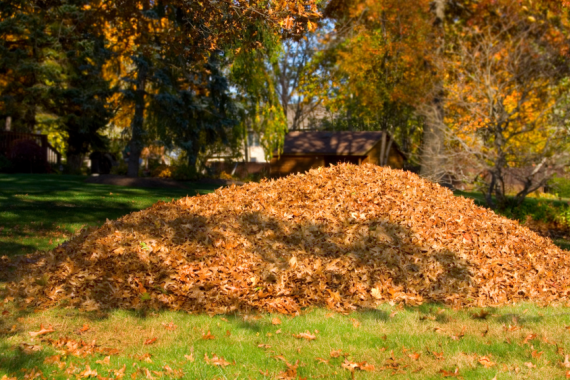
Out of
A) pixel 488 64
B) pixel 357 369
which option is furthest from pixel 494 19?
pixel 357 369

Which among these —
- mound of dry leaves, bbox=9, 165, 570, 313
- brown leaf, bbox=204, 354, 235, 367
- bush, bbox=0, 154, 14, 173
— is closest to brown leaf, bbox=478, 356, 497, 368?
mound of dry leaves, bbox=9, 165, 570, 313

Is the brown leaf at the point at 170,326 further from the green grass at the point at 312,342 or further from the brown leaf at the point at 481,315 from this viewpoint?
the brown leaf at the point at 481,315

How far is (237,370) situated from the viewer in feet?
13.4

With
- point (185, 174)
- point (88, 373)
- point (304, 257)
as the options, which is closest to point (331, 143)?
point (185, 174)

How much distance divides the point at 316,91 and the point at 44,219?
27.2 meters

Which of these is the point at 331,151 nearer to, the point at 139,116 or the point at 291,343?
the point at 139,116

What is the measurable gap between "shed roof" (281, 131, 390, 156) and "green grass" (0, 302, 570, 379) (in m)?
28.0

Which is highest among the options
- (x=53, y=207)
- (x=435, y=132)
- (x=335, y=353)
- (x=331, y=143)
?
(x=331, y=143)

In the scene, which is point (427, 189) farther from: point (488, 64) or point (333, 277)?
point (488, 64)

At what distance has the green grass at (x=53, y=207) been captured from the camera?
367 inches

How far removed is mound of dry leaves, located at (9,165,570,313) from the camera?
5926mm

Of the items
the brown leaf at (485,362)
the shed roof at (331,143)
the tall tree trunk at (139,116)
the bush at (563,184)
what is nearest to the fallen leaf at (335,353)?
the brown leaf at (485,362)

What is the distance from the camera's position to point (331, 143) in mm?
35438

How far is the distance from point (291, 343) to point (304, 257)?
6.29ft
